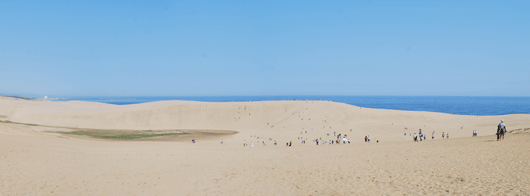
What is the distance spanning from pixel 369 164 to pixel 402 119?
49.0m

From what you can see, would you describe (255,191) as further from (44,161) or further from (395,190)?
(44,161)

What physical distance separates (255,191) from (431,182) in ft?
21.4

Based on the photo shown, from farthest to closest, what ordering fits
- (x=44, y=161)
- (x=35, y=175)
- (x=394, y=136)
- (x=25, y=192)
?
1. (x=394, y=136)
2. (x=44, y=161)
3. (x=35, y=175)
4. (x=25, y=192)

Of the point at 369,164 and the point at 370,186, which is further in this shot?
the point at 369,164

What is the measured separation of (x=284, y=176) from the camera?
14.0 metres

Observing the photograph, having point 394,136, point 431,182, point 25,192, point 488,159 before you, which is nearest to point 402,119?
point 394,136

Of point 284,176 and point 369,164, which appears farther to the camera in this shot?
point 369,164

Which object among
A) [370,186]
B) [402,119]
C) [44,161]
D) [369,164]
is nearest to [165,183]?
[44,161]

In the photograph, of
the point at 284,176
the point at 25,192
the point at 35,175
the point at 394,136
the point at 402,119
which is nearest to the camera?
the point at 25,192

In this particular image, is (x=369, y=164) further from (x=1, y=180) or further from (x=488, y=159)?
(x=1, y=180)

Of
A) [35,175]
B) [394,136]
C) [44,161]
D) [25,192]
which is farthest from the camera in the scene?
[394,136]

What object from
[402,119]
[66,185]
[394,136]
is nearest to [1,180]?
[66,185]

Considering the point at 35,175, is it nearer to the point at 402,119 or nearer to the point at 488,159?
the point at 488,159

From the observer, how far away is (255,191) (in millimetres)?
11508
